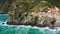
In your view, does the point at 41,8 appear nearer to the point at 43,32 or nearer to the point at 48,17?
the point at 48,17

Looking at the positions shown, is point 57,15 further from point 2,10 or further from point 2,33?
point 2,10

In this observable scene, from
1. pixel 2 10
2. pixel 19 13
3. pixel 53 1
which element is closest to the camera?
pixel 19 13

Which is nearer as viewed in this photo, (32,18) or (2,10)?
(32,18)

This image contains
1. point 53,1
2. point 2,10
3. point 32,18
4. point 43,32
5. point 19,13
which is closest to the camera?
point 43,32

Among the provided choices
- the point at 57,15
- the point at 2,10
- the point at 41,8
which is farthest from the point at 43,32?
the point at 2,10

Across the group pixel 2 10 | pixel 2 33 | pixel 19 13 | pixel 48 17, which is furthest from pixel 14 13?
pixel 2 10

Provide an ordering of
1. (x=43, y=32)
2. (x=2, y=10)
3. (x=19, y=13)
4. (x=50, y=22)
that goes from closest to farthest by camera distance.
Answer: (x=43, y=32)
(x=50, y=22)
(x=19, y=13)
(x=2, y=10)

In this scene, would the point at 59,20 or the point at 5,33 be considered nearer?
the point at 5,33

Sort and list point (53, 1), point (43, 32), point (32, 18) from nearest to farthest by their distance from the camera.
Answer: point (43, 32), point (32, 18), point (53, 1)

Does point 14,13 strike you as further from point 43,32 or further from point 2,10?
point 2,10
